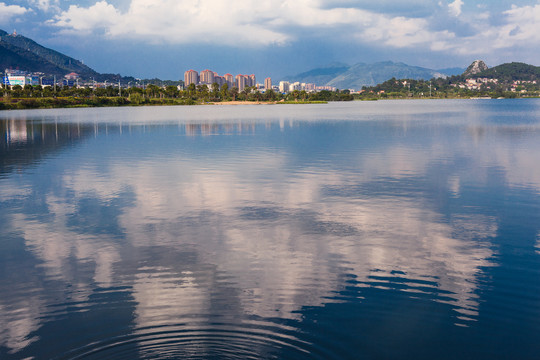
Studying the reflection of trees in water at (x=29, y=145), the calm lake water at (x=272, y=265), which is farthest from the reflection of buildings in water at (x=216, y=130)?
the calm lake water at (x=272, y=265)

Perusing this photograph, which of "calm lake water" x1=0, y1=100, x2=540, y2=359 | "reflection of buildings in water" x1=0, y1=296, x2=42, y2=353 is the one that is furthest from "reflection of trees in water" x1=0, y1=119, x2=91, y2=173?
"reflection of buildings in water" x1=0, y1=296, x2=42, y2=353

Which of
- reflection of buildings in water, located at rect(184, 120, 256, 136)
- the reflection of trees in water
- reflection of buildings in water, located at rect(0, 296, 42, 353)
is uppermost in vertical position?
reflection of buildings in water, located at rect(184, 120, 256, 136)

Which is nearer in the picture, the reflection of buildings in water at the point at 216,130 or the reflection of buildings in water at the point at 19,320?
the reflection of buildings in water at the point at 19,320

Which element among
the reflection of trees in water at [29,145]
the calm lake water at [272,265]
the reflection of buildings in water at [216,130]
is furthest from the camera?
the reflection of buildings in water at [216,130]

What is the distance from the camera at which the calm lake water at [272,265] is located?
840 centimetres

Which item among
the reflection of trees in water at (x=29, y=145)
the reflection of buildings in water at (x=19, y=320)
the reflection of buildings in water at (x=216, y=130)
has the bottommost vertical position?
the reflection of buildings in water at (x=19, y=320)

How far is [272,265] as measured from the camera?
39.1ft

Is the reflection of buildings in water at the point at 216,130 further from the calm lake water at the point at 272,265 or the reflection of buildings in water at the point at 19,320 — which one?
the reflection of buildings in water at the point at 19,320

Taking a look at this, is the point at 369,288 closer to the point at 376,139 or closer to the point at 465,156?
the point at 465,156

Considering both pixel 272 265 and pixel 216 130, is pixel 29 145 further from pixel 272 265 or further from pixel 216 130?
pixel 272 265

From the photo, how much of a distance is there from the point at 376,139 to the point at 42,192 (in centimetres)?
3186

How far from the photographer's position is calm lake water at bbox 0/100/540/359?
331 inches

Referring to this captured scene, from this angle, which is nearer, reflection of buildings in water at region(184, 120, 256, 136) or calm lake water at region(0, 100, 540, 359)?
calm lake water at region(0, 100, 540, 359)

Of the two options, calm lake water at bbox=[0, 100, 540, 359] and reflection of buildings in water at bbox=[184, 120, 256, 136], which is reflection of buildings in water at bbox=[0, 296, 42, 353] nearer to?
calm lake water at bbox=[0, 100, 540, 359]
